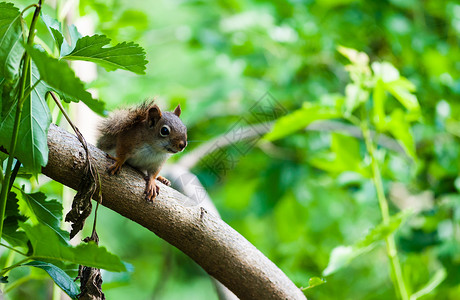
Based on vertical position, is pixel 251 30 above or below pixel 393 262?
above

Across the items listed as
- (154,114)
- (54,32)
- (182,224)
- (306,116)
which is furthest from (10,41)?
(306,116)

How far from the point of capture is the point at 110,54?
0.79m

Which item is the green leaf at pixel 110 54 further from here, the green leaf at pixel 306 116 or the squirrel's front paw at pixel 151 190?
the green leaf at pixel 306 116

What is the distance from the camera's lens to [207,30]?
246 cm

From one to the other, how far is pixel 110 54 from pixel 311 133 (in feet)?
5.64

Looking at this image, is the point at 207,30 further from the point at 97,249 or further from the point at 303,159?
the point at 97,249

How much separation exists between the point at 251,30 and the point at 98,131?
115 centimetres

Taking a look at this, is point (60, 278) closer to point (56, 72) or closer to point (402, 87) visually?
point (56, 72)

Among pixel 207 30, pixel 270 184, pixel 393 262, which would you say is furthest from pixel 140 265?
pixel 393 262

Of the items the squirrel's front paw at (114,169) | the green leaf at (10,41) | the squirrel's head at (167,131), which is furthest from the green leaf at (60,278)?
the squirrel's head at (167,131)

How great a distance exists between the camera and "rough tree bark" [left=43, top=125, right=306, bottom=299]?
2.72ft

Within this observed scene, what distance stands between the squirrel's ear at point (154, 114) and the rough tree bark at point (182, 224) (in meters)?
0.23

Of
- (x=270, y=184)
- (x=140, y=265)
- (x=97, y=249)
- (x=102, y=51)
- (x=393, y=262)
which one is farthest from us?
(x=140, y=265)

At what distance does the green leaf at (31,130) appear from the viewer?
69 centimetres
